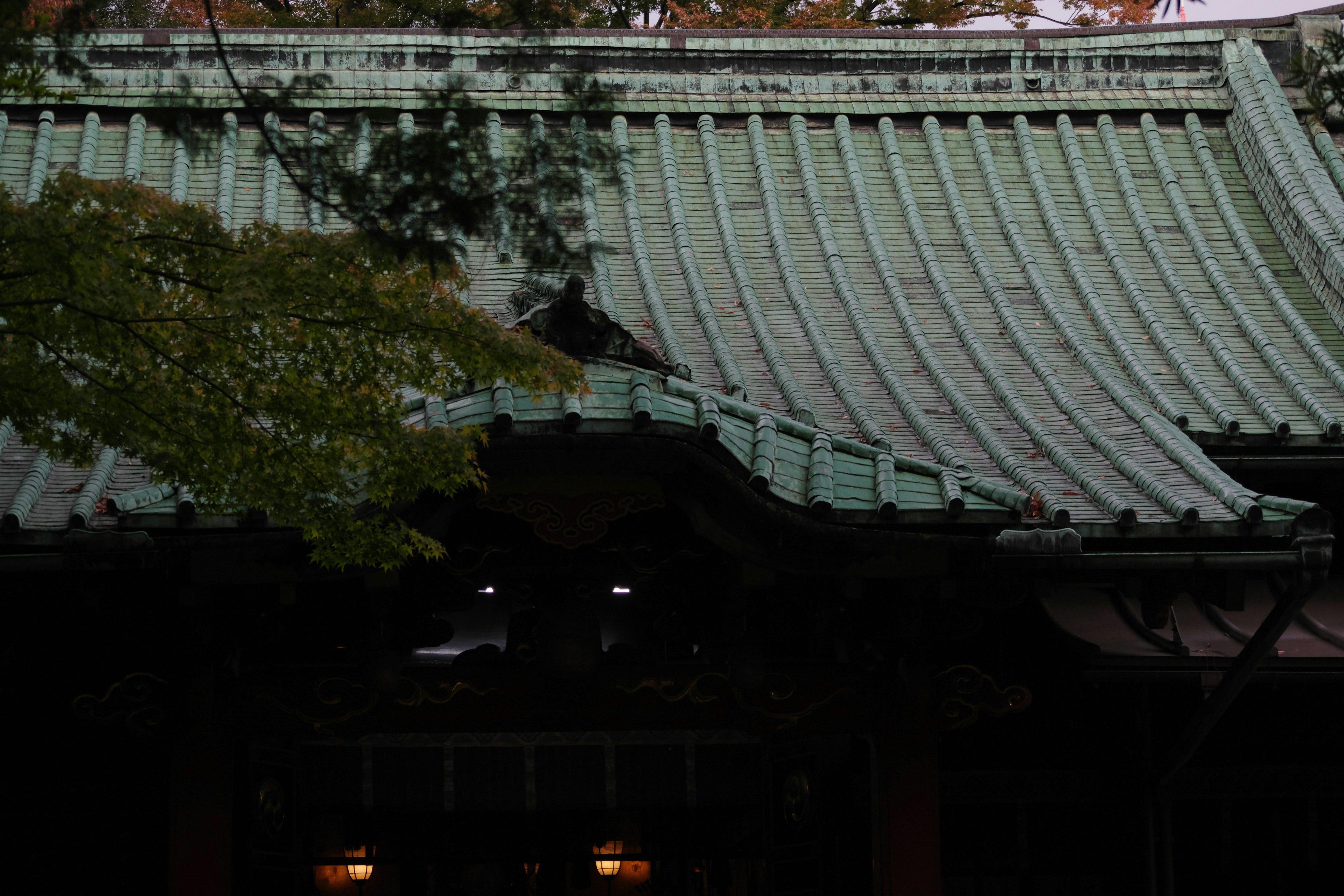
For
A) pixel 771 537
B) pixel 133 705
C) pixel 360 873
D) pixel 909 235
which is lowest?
pixel 360 873

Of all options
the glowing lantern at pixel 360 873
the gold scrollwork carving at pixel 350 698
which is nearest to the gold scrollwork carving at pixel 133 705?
the gold scrollwork carving at pixel 350 698

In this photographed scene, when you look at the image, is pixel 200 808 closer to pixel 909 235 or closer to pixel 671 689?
pixel 671 689

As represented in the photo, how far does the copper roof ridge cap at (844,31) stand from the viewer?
33.4 ft

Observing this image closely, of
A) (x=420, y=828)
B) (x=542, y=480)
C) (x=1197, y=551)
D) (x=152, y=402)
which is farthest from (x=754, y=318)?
(x=152, y=402)

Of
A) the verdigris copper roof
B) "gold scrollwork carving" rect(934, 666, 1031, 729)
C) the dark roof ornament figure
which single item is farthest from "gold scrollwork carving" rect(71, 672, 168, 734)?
"gold scrollwork carving" rect(934, 666, 1031, 729)

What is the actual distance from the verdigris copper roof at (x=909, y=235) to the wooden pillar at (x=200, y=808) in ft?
4.28

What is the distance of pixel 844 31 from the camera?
34.6ft

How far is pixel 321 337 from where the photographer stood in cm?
470

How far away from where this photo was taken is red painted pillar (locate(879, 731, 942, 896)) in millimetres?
6520

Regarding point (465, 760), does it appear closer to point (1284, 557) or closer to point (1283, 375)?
point (1284, 557)

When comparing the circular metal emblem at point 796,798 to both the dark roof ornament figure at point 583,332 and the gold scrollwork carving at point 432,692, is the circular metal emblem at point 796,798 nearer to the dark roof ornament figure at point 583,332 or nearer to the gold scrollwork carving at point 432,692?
the gold scrollwork carving at point 432,692

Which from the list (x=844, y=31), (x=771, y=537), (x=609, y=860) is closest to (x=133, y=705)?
(x=771, y=537)

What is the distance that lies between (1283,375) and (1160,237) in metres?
1.87

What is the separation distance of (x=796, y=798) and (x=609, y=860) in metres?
2.27
